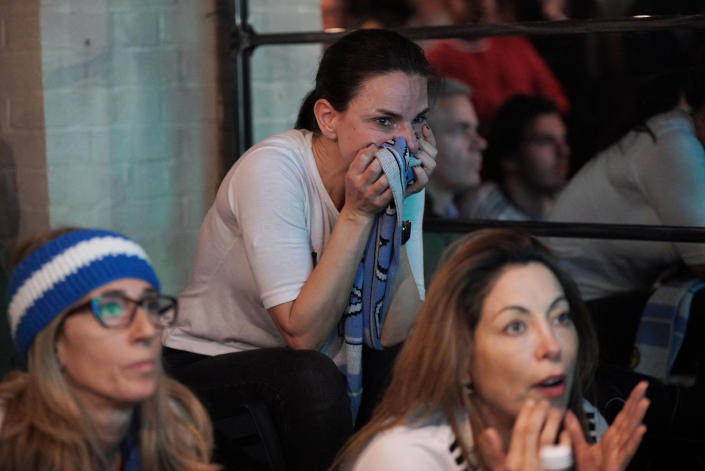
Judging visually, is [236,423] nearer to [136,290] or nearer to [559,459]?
[136,290]

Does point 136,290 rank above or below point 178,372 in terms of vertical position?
above

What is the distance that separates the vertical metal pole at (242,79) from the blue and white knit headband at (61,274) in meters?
1.70

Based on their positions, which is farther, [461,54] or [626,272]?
[461,54]

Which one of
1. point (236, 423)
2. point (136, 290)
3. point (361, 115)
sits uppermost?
point (361, 115)

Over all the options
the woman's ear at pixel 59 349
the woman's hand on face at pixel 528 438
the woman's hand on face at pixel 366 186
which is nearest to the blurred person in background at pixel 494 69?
the woman's hand on face at pixel 366 186

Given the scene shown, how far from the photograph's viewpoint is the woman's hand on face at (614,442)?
5.27 ft

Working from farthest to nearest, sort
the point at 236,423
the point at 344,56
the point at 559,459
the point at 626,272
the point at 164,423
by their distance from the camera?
1. the point at 626,272
2. the point at 344,56
3. the point at 236,423
4. the point at 164,423
5. the point at 559,459

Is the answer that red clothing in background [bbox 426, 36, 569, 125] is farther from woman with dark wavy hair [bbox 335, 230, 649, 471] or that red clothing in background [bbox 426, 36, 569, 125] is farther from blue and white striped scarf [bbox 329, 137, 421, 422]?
woman with dark wavy hair [bbox 335, 230, 649, 471]

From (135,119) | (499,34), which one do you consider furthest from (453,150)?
(135,119)

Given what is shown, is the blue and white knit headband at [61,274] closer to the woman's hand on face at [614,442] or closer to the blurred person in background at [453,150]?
the woman's hand on face at [614,442]

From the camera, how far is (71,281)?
1545mm

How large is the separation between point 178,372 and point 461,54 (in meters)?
1.56

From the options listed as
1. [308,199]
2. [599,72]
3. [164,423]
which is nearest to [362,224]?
[308,199]

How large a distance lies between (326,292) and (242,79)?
4.22ft
